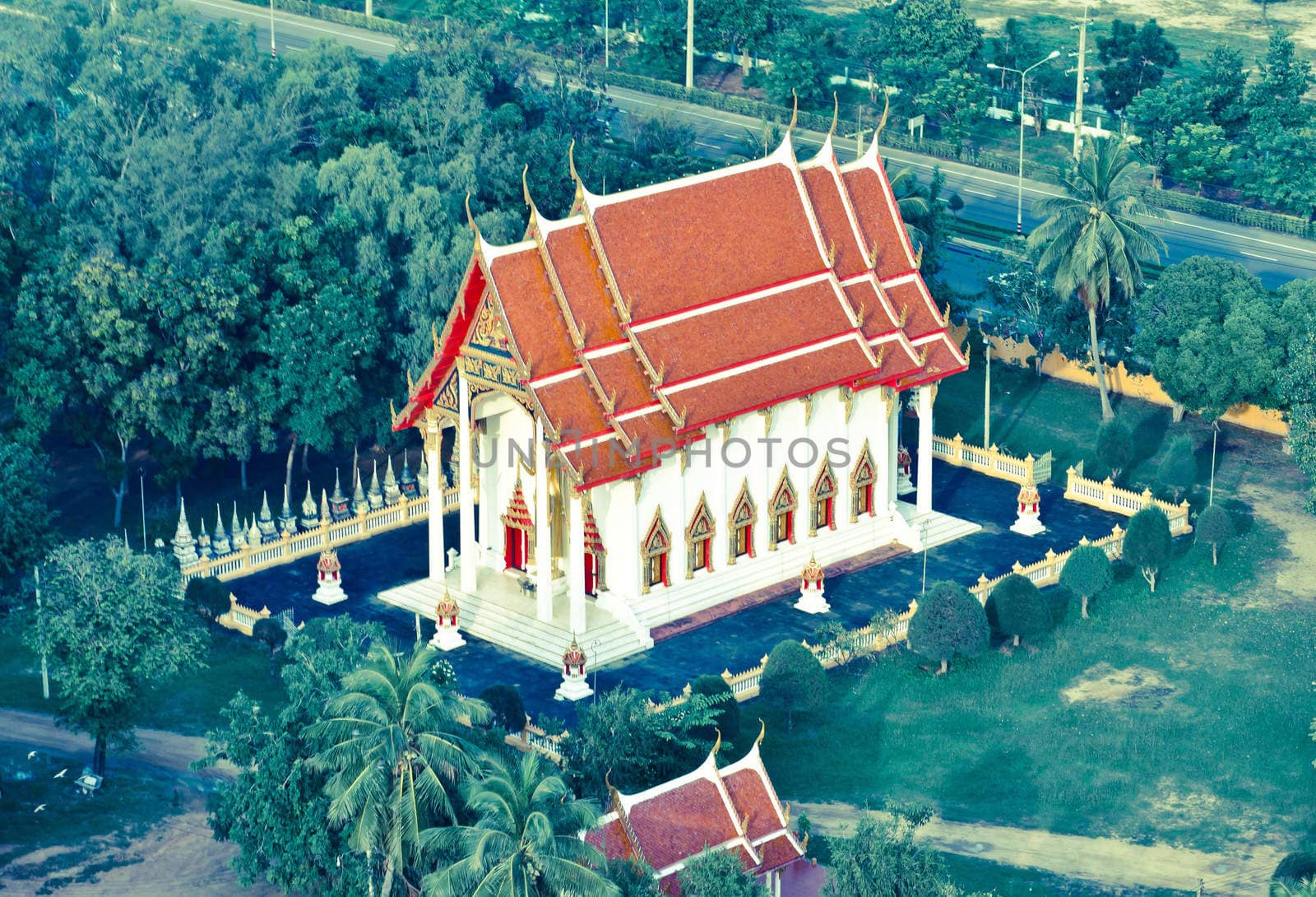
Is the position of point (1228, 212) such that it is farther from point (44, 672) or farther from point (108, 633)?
point (108, 633)

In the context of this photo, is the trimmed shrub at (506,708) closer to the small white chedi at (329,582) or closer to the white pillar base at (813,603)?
the small white chedi at (329,582)

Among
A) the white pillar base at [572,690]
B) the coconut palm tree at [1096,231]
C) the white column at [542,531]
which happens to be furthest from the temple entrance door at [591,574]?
the coconut palm tree at [1096,231]

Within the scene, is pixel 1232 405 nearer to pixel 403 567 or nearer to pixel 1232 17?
pixel 403 567

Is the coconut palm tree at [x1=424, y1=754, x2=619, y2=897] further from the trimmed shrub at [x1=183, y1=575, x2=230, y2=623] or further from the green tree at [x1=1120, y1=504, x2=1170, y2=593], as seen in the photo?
the green tree at [x1=1120, y1=504, x2=1170, y2=593]

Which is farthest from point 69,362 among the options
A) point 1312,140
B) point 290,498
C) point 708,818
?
point 1312,140

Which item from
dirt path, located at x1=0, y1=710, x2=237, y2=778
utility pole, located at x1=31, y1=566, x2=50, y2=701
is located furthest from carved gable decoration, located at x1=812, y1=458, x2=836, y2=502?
utility pole, located at x1=31, y1=566, x2=50, y2=701
